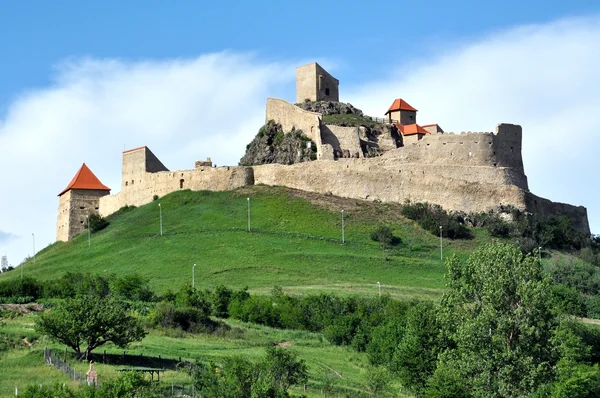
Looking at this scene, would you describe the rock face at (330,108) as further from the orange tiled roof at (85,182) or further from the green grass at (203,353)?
the green grass at (203,353)

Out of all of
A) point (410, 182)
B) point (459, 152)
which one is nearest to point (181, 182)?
point (410, 182)

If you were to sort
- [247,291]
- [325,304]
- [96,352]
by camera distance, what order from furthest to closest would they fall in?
[247,291], [325,304], [96,352]

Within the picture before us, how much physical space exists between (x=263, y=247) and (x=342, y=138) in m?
17.2

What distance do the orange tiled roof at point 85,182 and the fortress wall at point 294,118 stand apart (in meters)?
16.0

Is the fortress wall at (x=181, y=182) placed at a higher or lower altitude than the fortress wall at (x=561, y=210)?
higher

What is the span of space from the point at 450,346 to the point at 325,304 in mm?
17499

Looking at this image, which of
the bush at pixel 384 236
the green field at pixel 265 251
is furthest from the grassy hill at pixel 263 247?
the bush at pixel 384 236

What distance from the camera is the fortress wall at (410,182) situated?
90.6 m

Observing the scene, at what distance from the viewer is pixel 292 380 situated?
160 ft

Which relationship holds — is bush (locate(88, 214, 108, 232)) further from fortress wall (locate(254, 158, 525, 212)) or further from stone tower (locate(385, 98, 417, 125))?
stone tower (locate(385, 98, 417, 125))

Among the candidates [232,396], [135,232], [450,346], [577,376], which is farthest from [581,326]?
[135,232]

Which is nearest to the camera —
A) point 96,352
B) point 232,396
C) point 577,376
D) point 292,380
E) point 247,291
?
point 232,396

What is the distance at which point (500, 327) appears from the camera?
47.6 metres

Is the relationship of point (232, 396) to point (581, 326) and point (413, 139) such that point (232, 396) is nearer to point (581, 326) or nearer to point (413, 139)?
point (581, 326)
